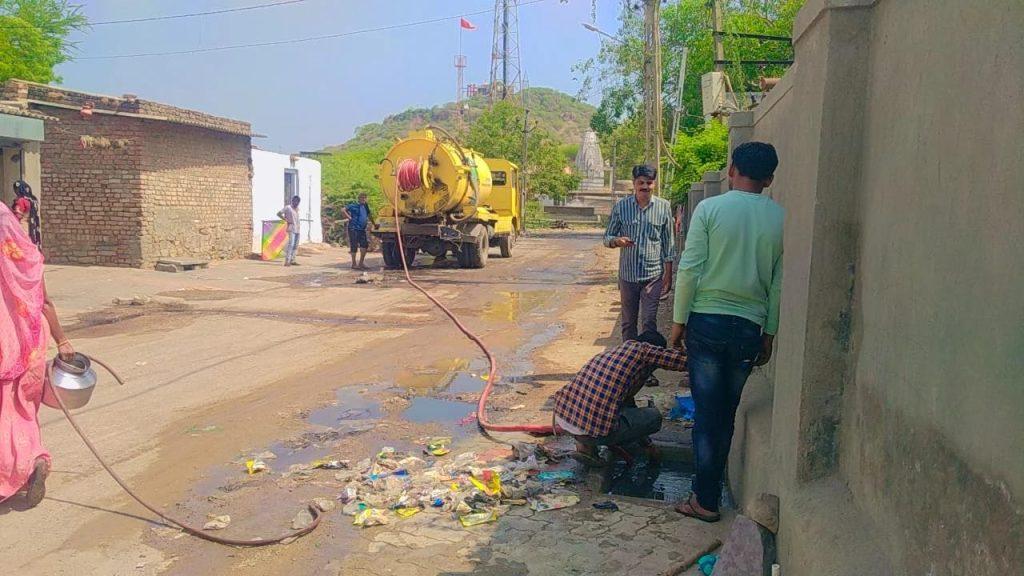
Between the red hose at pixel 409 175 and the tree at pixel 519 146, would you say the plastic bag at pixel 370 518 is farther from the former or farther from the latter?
the tree at pixel 519 146

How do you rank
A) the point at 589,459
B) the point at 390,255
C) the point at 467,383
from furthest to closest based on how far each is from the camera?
the point at 390,255
the point at 467,383
the point at 589,459

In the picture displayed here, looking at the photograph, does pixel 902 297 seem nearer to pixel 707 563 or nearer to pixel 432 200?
pixel 707 563

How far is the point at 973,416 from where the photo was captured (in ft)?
6.29

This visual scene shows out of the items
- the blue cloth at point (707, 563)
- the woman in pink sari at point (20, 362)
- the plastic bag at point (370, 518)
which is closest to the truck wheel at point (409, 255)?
the woman in pink sari at point (20, 362)

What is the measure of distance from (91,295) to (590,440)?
36.8ft

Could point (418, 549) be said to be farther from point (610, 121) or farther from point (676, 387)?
point (610, 121)

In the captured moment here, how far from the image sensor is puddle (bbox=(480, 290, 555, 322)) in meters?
12.3

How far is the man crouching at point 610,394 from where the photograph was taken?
15.6 ft

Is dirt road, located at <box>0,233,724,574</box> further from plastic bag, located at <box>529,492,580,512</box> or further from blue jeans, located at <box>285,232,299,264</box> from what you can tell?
blue jeans, located at <box>285,232,299,264</box>

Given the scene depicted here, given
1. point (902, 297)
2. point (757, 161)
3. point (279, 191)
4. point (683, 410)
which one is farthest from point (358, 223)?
point (902, 297)

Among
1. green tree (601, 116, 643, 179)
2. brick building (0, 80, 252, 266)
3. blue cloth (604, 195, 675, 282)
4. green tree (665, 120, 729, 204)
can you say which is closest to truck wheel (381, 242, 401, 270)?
brick building (0, 80, 252, 266)

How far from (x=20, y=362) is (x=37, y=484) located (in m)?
0.66

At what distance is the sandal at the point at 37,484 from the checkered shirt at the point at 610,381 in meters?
2.89

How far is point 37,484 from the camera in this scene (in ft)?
14.6
